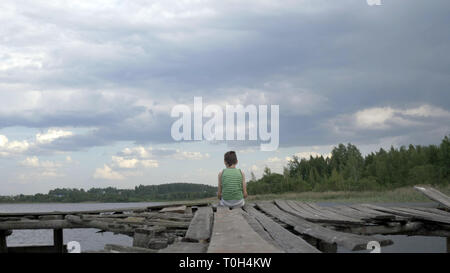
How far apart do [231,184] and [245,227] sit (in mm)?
3433

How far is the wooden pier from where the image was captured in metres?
4.04

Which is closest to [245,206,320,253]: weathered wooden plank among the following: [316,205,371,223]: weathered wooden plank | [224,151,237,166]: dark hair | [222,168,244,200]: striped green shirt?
[316,205,371,223]: weathered wooden plank

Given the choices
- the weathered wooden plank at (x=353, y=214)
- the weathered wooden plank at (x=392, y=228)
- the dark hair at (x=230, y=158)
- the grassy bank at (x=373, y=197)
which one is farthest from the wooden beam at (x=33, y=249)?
the grassy bank at (x=373, y=197)

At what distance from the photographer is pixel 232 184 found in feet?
27.8

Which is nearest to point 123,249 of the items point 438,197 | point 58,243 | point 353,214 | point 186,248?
point 186,248

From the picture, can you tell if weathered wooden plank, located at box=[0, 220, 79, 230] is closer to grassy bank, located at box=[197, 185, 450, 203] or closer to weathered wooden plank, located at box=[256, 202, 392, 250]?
weathered wooden plank, located at box=[256, 202, 392, 250]

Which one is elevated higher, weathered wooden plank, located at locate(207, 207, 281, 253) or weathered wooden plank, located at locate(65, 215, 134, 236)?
weathered wooden plank, located at locate(207, 207, 281, 253)

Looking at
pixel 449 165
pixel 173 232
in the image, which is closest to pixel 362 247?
pixel 173 232

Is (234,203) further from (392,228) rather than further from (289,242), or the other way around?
(289,242)
